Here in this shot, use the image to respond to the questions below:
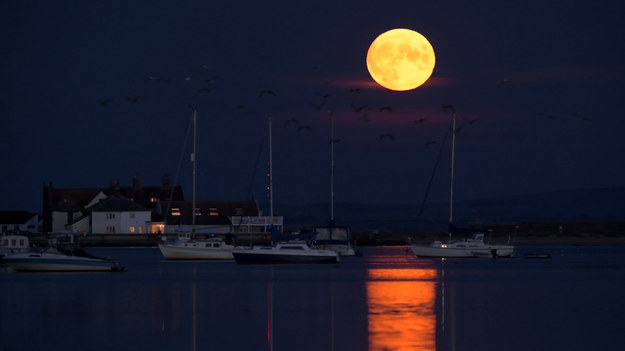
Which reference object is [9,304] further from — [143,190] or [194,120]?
[143,190]

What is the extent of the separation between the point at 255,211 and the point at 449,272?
87.7m

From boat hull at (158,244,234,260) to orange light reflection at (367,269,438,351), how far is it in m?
30.4

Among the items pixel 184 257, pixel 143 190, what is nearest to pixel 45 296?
pixel 184 257

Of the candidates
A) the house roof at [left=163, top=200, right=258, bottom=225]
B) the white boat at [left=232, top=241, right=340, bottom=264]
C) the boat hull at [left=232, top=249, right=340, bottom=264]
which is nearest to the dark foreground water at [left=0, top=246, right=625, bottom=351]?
the boat hull at [left=232, top=249, right=340, bottom=264]

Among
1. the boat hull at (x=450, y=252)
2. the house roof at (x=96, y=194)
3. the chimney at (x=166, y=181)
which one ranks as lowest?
the boat hull at (x=450, y=252)

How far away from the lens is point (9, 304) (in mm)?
50219

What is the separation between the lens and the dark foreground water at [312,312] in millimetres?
34750

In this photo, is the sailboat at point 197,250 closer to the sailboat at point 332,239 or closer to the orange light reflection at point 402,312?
the sailboat at point 332,239

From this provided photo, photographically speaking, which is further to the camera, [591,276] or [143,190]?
[143,190]

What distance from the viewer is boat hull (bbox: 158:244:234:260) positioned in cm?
10294

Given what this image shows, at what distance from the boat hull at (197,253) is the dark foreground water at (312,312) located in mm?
24502

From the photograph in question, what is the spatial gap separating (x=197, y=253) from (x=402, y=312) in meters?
61.2

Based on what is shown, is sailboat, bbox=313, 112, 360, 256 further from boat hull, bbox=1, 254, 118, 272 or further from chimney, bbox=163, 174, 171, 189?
chimney, bbox=163, 174, 171, 189

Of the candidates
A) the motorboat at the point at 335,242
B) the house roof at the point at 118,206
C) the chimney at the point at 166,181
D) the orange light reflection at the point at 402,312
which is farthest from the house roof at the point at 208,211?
the orange light reflection at the point at 402,312
